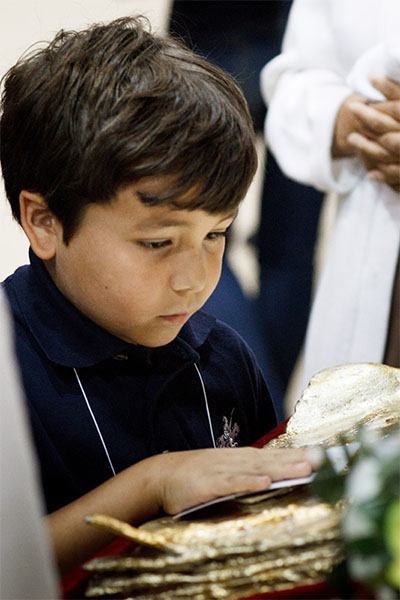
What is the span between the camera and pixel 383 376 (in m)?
1.07

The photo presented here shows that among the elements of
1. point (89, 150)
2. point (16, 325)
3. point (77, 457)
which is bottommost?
point (77, 457)

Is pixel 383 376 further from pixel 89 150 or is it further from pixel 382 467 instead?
pixel 382 467

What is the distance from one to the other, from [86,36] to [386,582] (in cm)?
63

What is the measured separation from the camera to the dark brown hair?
99 centimetres

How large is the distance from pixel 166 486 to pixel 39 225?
313mm

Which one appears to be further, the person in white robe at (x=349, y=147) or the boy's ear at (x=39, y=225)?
the person in white robe at (x=349, y=147)

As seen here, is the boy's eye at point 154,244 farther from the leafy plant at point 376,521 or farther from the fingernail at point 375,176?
the fingernail at point 375,176

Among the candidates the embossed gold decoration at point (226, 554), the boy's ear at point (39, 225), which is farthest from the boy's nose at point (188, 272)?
the embossed gold decoration at point (226, 554)

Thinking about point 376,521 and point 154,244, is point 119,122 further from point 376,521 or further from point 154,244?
point 376,521

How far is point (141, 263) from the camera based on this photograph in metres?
1.01

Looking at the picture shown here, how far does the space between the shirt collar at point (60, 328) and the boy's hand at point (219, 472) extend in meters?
0.18

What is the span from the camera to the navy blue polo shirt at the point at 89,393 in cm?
105

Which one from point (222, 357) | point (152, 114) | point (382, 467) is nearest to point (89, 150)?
point (152, 114)

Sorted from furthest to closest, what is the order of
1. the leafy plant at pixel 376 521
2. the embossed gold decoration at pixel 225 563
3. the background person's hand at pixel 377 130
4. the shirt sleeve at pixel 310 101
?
the shirt sleeve at pixel 310 101 < the background person's hand at pixel 377 130 < the embossed gold decoration at pixel 225 563 < the leafy plant at pixel 376 521
